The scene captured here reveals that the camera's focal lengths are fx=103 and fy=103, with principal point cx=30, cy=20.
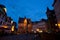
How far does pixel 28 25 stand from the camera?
215 ft

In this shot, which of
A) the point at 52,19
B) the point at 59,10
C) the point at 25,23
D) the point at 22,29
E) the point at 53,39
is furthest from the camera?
the point at 25,23

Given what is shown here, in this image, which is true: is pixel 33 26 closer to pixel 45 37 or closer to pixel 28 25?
pixel 28 25

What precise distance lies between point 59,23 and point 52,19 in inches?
376

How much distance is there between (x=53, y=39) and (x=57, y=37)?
1.45ft

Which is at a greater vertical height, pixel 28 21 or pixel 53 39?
pixel 28 21

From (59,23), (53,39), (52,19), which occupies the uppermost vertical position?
(52,19)

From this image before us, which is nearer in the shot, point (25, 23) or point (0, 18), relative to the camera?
point (0, 18)

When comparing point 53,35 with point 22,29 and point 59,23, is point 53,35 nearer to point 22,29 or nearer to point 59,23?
point 59,23

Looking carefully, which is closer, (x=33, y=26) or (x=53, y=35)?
(x=53, y=35)

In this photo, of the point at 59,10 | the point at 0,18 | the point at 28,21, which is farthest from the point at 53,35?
the point at 28,21

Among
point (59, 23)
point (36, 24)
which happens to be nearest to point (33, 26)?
point (36, 24)

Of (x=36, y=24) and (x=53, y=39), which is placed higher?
(x=36, y=24)

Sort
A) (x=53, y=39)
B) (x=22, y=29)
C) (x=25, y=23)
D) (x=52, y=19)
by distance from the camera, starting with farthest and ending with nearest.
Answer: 1. (x=25, y=23)
2. (x=22, y=29)
3. (x=52, y=19)
4. (x=53, y=39)

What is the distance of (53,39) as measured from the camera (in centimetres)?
927
